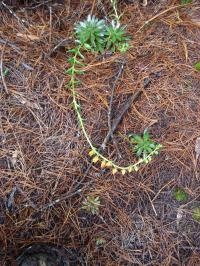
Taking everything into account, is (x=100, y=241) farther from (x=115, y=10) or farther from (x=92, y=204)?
(x=115, y=10)

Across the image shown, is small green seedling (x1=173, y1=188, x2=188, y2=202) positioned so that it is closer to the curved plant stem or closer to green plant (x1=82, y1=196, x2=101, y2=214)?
the curved plant stem

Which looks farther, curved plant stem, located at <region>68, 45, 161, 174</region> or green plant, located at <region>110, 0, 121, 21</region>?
green plant, located at <region>110, 0, 121, 21</region>

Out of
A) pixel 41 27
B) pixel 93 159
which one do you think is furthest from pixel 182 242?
pixel 41 27

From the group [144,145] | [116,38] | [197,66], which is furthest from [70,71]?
[197,66]

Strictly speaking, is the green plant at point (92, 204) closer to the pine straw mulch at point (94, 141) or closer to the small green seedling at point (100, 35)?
the pine straw mulch at point (94, 141)

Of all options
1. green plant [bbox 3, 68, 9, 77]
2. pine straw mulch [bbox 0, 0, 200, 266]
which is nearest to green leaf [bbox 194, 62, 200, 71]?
pine straw mulch [bbox 0, 0, 200, 266]
